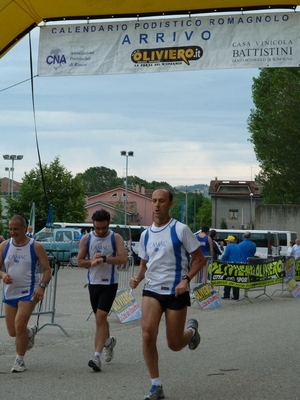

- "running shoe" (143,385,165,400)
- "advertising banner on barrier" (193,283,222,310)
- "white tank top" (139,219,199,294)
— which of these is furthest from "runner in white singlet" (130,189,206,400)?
"advertising banner on barrier" (193,283,222,310)

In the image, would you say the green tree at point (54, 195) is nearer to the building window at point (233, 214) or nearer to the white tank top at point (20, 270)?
the building window at point (233, 214)

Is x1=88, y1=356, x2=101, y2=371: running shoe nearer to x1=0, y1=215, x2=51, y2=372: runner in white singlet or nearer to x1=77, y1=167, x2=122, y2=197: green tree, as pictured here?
x1=0, y1=215, x2=51, y2=372: runner in white singlet

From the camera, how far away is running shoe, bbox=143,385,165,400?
713 cm

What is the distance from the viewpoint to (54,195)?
230 feet

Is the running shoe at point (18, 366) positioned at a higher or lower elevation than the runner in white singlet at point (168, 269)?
lower

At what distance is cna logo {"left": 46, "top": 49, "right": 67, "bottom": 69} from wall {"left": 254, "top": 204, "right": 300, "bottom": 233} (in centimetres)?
4825

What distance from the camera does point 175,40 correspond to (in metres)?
10.6

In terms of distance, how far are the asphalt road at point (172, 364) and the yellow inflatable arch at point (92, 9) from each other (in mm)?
4126

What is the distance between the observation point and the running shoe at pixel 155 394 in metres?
7.13

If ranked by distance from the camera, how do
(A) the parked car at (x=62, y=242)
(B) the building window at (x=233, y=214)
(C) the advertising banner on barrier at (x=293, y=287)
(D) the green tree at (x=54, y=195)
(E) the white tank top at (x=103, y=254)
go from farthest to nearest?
(B) the building window at (x=233, y=214) < (D) the green tree at (x=54, y=195) < (A) the parked car at (x=62, y=242) < (C) the advertising banner on barrier at (x=293, y=287) < (E) the white tank top at (x=103, y=254)

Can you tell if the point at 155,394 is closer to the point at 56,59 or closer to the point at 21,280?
the point at 21,280

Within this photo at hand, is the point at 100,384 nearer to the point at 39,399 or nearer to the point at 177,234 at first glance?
the point at 39,399

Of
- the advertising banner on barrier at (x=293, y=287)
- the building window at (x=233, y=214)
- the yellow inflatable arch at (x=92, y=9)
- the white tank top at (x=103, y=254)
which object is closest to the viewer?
the white tank top at (x=103, y=254)

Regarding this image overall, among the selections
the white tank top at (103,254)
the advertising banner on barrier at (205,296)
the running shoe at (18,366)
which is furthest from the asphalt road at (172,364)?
the advertising banner on barrier at (205,296)
